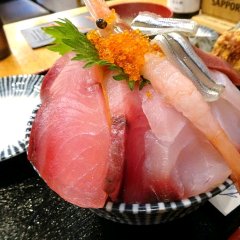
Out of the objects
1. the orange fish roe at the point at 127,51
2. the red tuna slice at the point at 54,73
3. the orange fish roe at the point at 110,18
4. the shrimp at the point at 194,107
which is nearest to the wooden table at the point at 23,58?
the red tuna slice at the point at 54,73

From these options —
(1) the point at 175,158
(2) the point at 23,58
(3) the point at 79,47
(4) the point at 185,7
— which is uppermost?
(3) the point at 79,47

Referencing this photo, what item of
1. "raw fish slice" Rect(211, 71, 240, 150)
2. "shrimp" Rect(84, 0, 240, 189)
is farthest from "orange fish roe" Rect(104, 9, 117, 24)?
"raw fish slice" Rect(211, 71, 240, 150)

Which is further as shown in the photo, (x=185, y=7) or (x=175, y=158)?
(x=185, y=7)

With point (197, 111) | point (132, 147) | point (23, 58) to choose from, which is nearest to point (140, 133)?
point (132, 147)

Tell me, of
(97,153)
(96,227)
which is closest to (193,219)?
(96,227)

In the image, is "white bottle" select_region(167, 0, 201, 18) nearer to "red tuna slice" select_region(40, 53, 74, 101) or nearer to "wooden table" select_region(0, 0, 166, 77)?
"wooden table" select_region(0, 0, 166, 77)

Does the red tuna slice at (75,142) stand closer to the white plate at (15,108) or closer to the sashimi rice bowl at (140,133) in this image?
the sashimi rice bowl at (140,133)

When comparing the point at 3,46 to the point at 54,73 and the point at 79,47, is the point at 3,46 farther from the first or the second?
the point at 79,47
